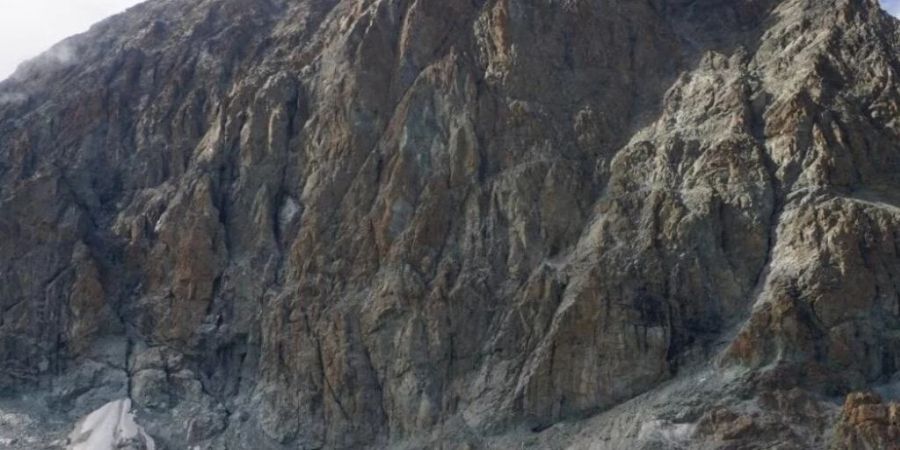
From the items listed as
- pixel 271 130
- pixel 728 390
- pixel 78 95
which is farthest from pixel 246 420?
pixel 78 95

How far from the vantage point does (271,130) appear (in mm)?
62156

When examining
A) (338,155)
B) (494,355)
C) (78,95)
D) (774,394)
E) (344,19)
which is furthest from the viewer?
(78,95)

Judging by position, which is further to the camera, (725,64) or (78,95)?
(78,95)

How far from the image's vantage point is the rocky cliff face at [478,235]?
47938 millimetres

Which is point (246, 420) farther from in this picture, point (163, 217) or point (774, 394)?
point (774, 394)

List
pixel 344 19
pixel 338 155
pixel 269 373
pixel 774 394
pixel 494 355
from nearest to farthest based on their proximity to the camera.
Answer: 1. pixel 774 394
2. pixel 494 355
3. pixel 269 373
4. pixel 338 155
5. pixel 344 19

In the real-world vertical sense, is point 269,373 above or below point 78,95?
below

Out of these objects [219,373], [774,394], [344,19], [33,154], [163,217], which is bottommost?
[774,394]

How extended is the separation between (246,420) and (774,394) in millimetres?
22975

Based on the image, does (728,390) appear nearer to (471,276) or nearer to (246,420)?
(471,276)

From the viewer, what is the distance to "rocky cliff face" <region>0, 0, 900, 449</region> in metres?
47.9

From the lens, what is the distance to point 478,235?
181 ft

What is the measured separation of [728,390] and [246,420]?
21251mm

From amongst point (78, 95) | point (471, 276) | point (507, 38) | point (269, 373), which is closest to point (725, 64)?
point (507, 38)
